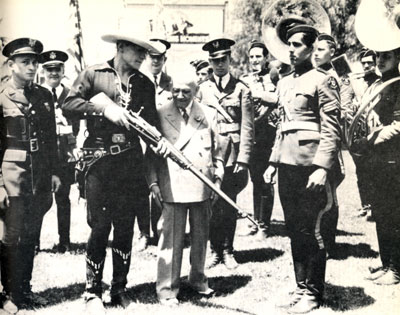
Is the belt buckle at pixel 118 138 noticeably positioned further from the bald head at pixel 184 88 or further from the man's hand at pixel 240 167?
the man's hand at pixel 240 167

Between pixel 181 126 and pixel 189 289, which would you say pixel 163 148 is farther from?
pixel 189 289

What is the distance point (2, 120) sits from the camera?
469 cm

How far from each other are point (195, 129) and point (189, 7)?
3.79ft

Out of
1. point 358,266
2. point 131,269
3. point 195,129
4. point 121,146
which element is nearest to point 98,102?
point 121,146

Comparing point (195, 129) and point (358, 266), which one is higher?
point (195, 129)

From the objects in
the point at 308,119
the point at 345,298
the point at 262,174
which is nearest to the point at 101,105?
the point at 308,119

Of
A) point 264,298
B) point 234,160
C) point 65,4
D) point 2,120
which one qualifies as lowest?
point 264,298

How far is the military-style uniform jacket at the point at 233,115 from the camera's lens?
17.1ft

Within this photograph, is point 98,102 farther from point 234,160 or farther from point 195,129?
point 234,160

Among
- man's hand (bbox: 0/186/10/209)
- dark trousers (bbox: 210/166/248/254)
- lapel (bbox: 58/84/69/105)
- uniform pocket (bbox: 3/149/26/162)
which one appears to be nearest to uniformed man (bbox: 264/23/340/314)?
dark trousers (bbox: 210/166/248/254)

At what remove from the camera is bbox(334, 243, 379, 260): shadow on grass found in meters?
5.21

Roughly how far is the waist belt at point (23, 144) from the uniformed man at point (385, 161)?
9.26 feet

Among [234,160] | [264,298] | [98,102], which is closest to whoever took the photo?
[98,102]

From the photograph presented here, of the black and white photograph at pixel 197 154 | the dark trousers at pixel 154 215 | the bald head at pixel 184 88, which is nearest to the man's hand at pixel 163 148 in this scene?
the black and white photograph at pixel 197 154
